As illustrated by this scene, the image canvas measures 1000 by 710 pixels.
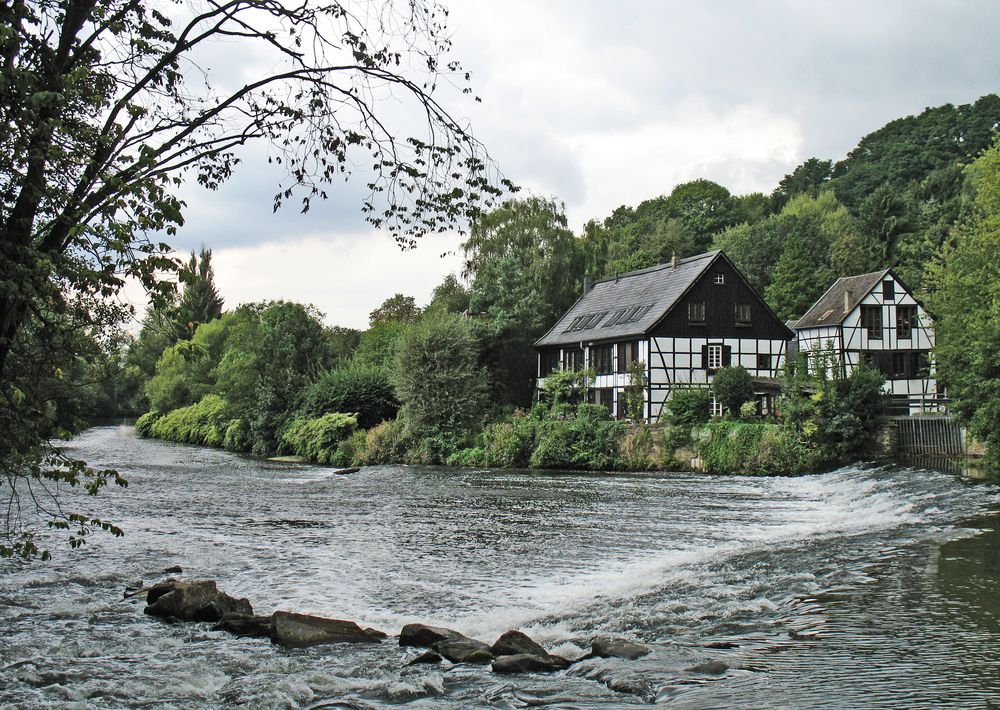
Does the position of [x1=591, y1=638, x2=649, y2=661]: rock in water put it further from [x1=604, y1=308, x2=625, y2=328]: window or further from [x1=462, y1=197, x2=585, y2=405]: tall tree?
[x1=462, y1=197, x2=585, y2=405]: tall tree

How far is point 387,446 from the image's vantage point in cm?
4366

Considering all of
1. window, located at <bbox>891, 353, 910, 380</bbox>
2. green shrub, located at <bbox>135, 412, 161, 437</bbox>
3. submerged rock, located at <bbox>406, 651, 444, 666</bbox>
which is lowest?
submerged rock, located at <bbox>406, 651, 444, 666</bbox>

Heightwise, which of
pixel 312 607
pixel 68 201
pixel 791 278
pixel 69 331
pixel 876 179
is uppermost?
pixel 876 179

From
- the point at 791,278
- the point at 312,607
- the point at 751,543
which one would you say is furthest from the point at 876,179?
the point at 312,607

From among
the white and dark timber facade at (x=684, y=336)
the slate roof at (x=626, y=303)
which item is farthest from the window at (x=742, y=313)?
the slate roof at (x=626, y=303)

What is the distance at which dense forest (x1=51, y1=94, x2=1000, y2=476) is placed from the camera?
115 ft

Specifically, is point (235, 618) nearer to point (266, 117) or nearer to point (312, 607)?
point (312, 607)

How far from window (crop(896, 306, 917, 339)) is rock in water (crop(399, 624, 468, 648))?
45540 millimetres

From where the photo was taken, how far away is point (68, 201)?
656 centimetres

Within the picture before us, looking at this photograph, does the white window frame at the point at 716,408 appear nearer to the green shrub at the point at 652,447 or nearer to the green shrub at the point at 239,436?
the green shrub at the point at 652,447

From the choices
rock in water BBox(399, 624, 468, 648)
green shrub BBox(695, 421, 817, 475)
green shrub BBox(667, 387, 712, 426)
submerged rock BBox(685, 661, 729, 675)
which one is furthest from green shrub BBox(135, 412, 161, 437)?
submerged rock BBox(685, 661, 729, 675)

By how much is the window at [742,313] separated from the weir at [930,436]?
13.6m

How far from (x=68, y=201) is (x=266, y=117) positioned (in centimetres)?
188

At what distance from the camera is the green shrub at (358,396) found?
48250mm
